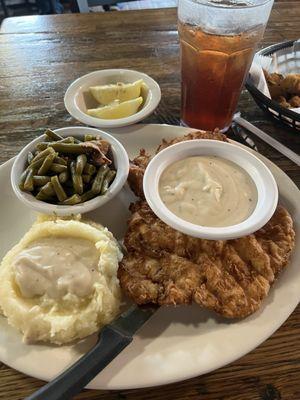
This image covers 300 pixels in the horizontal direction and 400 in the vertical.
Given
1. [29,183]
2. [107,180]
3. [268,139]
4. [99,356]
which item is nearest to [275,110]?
[268,139]

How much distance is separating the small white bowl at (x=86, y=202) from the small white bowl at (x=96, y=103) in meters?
0.17

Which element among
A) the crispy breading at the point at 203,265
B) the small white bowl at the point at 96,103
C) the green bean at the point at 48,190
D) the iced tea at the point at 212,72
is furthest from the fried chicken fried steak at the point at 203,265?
the iced tea at the point at 212,72

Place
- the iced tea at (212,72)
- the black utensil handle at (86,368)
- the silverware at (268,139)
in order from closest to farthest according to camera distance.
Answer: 1. the black utensil handle at (86,368)
2. the iced tea at (212,72)
3. the silverware at (268,139)

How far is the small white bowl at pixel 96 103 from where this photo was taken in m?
2.34

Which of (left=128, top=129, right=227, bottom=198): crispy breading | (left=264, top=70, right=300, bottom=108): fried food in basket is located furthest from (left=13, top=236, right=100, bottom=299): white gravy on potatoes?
(left=264, top=70, right=300, bottom=108): fried food in basket

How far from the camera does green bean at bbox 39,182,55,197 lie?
1.86 meters

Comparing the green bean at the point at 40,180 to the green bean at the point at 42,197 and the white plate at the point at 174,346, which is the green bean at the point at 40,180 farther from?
the white plate at the point at 174,346

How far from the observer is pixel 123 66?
3.17m

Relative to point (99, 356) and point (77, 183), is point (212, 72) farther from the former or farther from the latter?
point (99, 356)

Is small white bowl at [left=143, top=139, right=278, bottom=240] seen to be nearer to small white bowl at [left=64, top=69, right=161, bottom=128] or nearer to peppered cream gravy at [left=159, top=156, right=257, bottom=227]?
peppered cream gravy at [left=159, top=156, right=257, bottom=227]

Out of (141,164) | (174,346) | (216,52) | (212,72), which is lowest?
(174,346)

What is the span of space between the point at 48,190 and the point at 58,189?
5 centimetres

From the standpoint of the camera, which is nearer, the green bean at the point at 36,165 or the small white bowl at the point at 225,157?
the small white bowl at the point at 225,157

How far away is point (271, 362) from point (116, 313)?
0.64m
